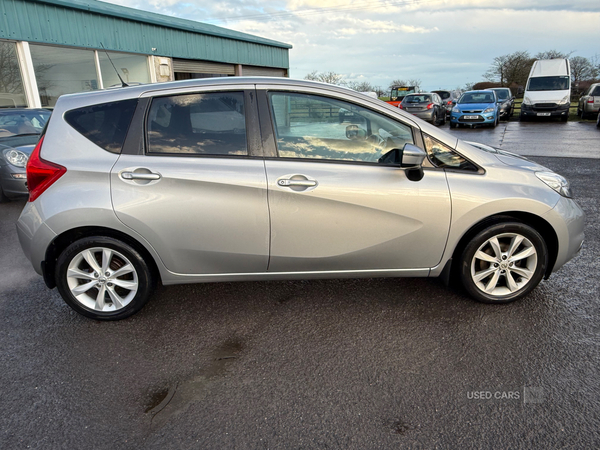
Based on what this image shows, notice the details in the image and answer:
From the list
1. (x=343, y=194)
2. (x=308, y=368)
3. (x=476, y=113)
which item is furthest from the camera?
(x=476, y=113)

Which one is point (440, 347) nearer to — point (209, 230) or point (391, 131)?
point (391, 131)

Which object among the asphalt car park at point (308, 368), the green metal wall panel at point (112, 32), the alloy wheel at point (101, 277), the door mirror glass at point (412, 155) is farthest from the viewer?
the green metal wall panel at point (112, 32)

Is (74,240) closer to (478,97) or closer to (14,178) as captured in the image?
(14,178)

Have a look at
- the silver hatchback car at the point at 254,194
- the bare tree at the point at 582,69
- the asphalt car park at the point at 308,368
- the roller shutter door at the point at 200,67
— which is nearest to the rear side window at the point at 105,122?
the silver hatchback car at the point at 254,194

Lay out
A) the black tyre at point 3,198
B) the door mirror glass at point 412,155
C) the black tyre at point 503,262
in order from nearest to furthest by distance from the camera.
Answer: the door mirror glass at point 412,155
the black tyre at point 503,262
the black tyre at point 3,198

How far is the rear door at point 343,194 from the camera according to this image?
3.05 m

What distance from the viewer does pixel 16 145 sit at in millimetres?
6977

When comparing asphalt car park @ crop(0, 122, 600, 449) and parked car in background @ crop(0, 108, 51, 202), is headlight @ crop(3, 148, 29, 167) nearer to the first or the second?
parked car in background @ crop(0, 108, 51, 202)

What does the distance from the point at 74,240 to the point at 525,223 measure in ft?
11.1

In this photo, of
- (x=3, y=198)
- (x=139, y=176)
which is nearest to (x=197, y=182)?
(x=139, y=176)

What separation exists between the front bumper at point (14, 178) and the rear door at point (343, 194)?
5.43 meters

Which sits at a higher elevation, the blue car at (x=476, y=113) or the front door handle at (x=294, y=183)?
the front door handle at (x=294, y=183)

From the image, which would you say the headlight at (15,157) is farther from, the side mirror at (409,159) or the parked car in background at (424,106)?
the parked car in background at (424,106)

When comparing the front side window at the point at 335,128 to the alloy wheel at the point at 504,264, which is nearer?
the front side window at the point at 335,128
